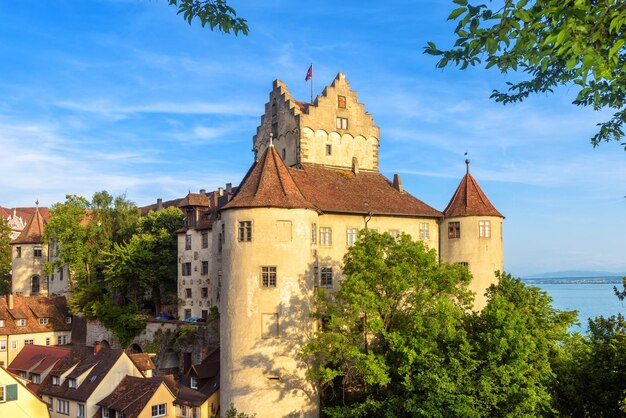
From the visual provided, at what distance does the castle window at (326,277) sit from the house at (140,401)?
Result: 12.8 metres

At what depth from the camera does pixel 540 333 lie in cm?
3036

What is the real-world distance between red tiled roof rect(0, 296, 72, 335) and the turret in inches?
1581

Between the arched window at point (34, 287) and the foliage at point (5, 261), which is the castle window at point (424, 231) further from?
the foliage at point (5, 261)

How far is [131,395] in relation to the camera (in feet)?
132

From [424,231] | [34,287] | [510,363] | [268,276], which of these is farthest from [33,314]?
[510,363]

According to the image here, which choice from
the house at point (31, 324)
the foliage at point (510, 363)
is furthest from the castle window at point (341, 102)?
the house at point (31, 324)

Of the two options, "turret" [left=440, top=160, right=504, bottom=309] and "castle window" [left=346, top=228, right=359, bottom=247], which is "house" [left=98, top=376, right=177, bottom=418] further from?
"turret" [left=440, top=160, right=504, bottom=309]

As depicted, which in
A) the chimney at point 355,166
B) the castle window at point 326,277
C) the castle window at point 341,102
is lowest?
the castle window at point 326,277

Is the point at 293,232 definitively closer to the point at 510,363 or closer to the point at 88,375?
the point at 510,363

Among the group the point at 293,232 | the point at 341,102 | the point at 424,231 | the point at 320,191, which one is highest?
the point at 341,102

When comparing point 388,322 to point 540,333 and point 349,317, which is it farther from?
point 540,333

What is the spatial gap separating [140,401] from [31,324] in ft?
84.8

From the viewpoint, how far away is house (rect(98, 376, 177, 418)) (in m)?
38.2

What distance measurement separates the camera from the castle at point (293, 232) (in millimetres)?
32031
